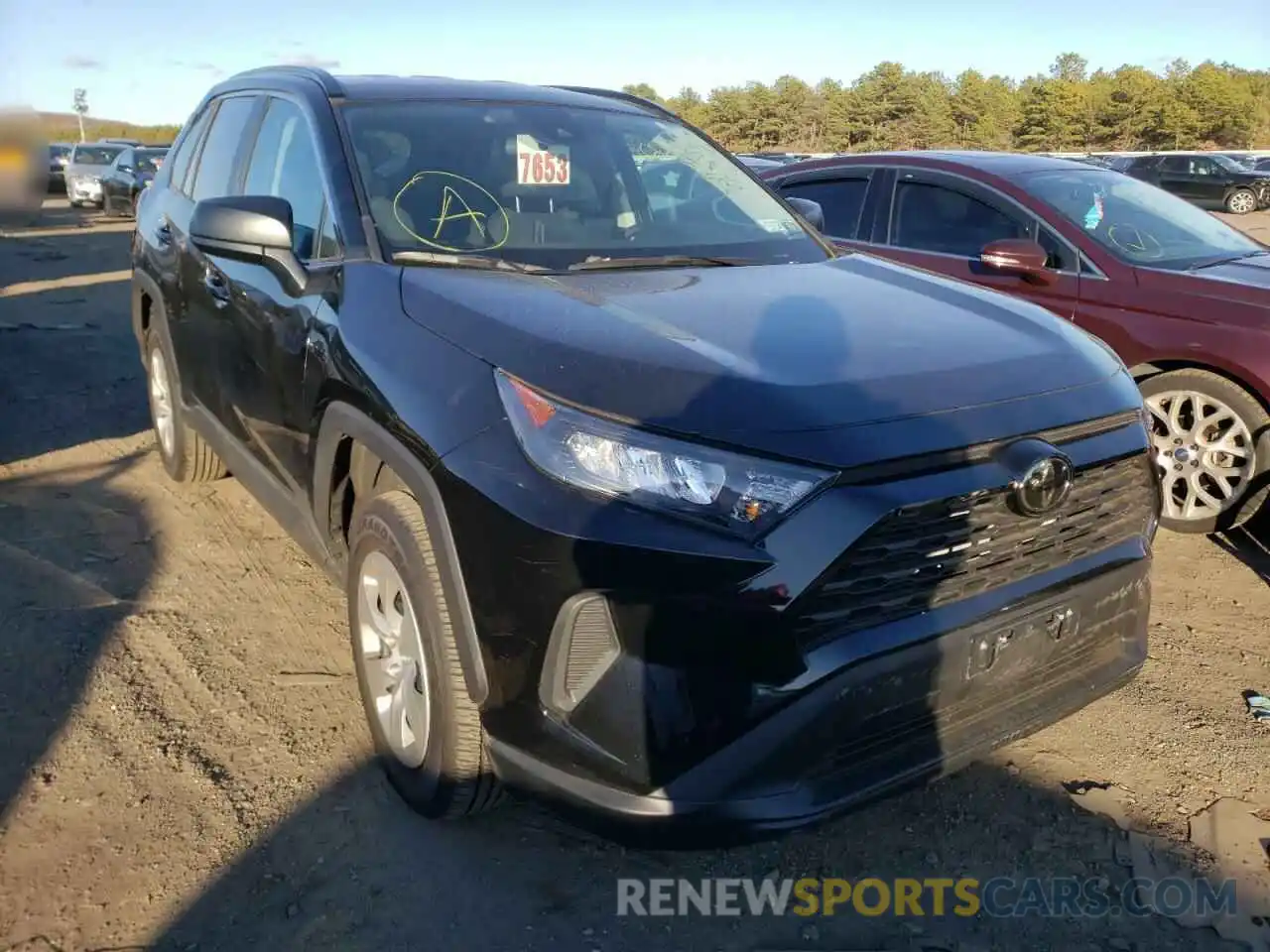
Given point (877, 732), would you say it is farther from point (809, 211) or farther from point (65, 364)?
point (65, 364)

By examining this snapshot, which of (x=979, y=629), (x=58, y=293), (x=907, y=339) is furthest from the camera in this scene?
(x=58, y=293)

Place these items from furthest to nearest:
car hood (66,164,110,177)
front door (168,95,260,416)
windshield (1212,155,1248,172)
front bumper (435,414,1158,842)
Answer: windshield (1212,155,1248,172)
car hood (66,164,110,177)
front door (168,95,260,416)
front bumper (435,414,1158,842)

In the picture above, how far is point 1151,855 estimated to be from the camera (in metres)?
2.54

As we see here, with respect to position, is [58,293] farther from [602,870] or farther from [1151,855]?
[1151,855]

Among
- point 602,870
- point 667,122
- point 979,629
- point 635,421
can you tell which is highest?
point 667,122

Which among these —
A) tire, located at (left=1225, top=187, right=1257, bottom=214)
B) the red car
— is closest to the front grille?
the red car

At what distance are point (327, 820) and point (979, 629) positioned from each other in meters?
1.67

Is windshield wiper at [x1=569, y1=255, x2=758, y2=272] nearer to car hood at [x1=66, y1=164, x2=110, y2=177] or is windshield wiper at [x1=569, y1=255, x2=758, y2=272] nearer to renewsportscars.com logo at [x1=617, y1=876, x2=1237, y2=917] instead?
renewsportscars.com logo at [x1=617, y1=876, x2=1237, y2=917]

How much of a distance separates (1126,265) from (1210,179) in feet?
79.3

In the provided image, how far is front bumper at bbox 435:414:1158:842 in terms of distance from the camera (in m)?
1.93

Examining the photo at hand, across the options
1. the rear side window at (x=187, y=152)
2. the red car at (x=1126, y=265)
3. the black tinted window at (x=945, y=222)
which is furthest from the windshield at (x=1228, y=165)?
the rear side window at (x=187, y=152)

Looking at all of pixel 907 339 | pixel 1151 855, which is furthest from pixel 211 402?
pixel 1151 855

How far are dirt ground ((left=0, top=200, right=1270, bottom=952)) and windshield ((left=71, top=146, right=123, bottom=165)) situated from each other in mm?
23114

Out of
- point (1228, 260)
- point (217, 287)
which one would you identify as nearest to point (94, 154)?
point (217, 287)
